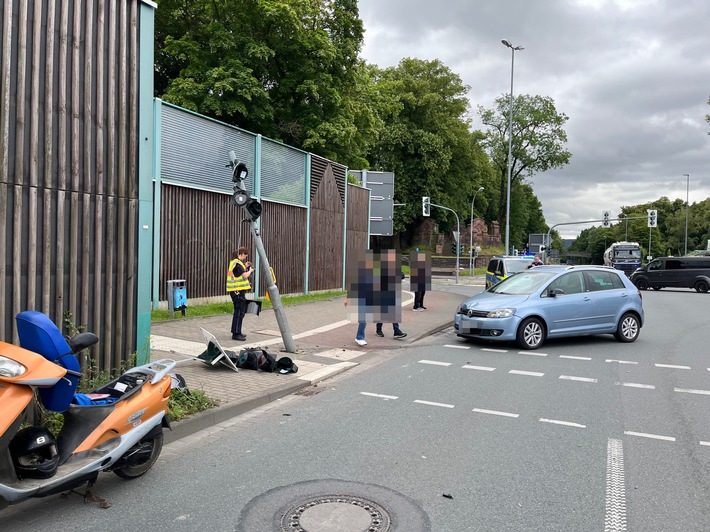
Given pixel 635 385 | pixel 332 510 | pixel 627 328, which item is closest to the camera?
pixel 332 510

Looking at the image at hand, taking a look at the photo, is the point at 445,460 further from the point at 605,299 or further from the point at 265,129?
the point at 265,129

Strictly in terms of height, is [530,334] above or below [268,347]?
above

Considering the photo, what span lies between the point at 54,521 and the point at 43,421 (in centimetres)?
114

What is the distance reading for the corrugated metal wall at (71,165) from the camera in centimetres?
481

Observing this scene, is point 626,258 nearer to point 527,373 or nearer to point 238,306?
point 527,373

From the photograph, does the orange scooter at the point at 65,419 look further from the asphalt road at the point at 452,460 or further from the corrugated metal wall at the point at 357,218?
the corrugated metal wall at the point at 357,218

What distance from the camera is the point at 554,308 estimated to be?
1051 cm

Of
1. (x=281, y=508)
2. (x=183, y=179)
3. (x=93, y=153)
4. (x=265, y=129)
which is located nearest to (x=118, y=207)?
(x=93, y=153)

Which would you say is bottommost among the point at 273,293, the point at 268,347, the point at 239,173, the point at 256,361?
the point at 268,347

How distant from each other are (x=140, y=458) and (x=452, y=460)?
245cm

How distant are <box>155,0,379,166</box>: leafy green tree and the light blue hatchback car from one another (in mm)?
14692

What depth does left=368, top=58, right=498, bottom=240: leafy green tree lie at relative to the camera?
168ft

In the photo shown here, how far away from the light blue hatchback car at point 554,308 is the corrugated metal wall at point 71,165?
21.6 ft

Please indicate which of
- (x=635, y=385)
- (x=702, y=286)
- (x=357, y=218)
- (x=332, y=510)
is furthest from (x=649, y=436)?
(x=702, y=286)
